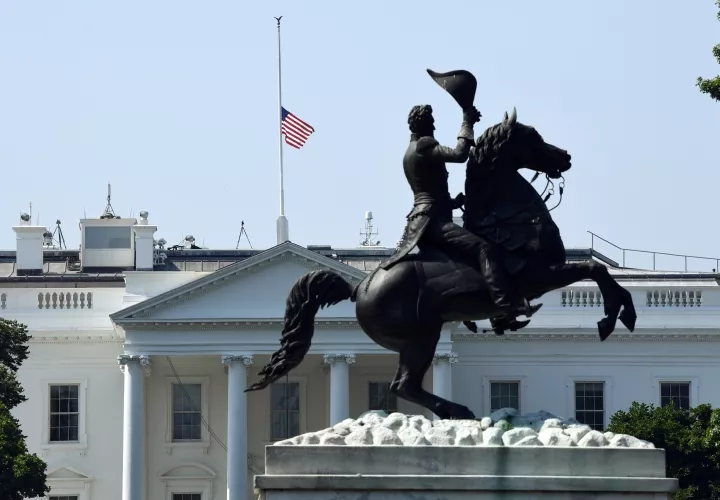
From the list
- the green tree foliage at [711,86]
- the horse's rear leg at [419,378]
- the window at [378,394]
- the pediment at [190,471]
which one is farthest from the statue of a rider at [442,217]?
the window at [378,394]

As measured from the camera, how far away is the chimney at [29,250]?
7756cm

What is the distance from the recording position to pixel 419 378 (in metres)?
20.4

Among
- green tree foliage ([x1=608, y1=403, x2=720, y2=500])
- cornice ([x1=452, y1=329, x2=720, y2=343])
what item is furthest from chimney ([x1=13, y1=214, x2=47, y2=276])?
green tree foliage ([x1=608, y1=403, x2=720, y2=500])

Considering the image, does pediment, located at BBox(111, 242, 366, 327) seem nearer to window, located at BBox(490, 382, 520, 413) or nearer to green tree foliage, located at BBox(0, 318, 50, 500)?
window, located at BBox(490, 382, 520, 413)

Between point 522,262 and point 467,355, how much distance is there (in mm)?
56500

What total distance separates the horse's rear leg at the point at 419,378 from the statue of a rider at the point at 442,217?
0.59 m

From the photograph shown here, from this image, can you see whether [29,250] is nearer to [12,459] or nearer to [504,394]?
[504,394]

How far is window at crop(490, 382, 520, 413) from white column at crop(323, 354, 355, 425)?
16.8ft

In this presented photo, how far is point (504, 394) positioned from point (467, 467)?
188 ft

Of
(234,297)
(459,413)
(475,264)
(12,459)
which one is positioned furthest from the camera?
(234,297)

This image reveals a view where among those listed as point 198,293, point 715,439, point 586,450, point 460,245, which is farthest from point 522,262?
point 198,293

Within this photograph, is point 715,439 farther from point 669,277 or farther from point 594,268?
point 594,268

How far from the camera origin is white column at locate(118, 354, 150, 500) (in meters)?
72.3

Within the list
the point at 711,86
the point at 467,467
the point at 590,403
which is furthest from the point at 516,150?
the point at 590,403
